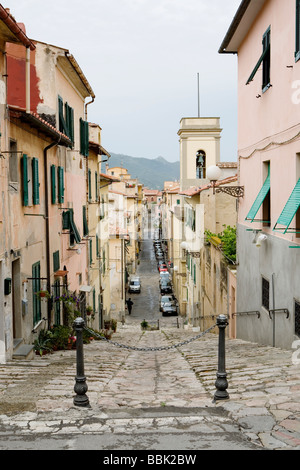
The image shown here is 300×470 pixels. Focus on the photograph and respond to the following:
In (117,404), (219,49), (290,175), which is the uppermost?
(219,49)

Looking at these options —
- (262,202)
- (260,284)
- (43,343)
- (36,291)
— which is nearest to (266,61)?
(262,202)

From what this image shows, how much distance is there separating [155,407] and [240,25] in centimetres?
1019

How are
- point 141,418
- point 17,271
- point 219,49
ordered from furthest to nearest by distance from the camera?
1. point 219,49
2. point 17,271
3. point 141,418

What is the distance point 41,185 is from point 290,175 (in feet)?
22.2

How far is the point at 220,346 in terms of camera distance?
255 inches

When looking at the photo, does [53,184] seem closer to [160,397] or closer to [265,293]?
[265,293]

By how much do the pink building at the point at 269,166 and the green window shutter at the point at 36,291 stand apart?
17.9 feet

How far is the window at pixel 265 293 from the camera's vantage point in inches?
451

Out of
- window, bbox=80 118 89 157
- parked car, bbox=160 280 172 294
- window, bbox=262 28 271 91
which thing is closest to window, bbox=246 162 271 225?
window, bbox=262 28 271 91

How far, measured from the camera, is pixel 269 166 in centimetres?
1159

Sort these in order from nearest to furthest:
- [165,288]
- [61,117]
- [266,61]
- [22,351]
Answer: [22,351] → [266,61] → [61,117] → [165,288]

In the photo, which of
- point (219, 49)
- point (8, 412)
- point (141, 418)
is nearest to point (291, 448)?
point (141, 418)

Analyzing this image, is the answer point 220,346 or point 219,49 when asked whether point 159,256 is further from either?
point 220,346

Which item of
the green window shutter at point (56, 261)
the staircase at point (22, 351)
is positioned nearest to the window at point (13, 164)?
the staircase at point (22, 351)
